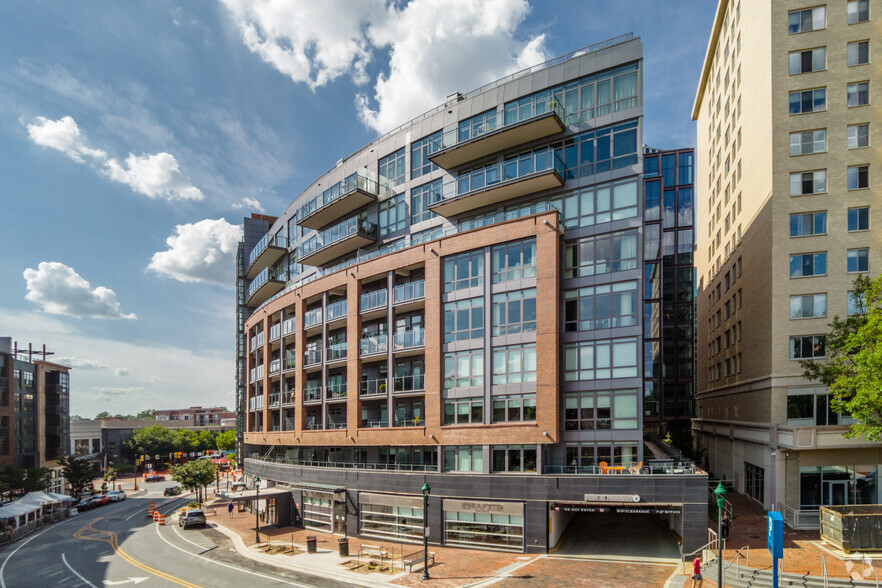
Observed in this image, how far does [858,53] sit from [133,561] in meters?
50.7

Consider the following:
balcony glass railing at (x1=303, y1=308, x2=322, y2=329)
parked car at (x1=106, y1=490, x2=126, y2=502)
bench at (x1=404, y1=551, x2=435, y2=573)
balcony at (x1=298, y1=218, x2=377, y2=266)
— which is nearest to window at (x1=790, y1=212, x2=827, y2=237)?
balcony at (x1=298, y1=218, x2=377, y2=266)

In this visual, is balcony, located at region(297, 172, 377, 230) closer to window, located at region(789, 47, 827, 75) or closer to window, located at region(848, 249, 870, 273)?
window, located at region(789, 47, 827, 75)

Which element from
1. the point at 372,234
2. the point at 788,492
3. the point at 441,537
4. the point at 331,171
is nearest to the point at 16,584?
the point at 441,537

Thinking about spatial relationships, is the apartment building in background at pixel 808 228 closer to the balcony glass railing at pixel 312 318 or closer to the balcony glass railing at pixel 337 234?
the balcony glass railing at pixel 337 234

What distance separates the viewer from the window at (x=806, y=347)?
3112 cm

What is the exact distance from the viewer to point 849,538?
2283 centimetres

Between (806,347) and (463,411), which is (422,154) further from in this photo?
(806,347)

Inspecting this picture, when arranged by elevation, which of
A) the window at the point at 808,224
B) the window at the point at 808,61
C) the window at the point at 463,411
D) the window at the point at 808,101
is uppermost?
the window at the point at 808,61

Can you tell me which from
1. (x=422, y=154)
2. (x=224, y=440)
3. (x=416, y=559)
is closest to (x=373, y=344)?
(x=422, y=154)

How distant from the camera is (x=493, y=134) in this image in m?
31.9

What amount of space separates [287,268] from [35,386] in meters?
47.4

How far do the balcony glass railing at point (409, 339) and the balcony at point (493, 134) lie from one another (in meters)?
11.1

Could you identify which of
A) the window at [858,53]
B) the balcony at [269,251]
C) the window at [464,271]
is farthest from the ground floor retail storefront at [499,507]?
the window at [858,53]

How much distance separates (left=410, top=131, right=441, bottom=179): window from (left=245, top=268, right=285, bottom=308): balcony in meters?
23.1
